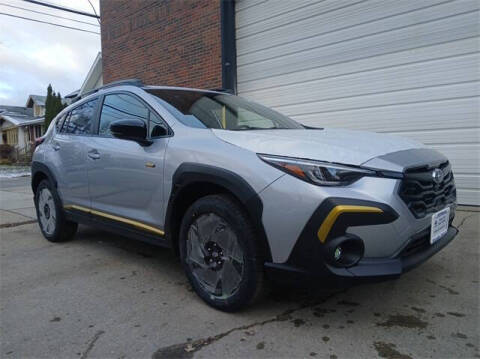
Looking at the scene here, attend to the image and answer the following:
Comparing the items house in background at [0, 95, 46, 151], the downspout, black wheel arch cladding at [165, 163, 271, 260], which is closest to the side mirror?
black wheel arch cladding at [165, 163, 271, 260]

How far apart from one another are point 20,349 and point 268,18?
6484mm

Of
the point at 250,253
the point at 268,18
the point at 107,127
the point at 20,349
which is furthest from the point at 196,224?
the point at 268,18

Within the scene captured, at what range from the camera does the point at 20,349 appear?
2.23 metres

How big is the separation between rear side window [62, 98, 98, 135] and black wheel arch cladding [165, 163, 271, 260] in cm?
157

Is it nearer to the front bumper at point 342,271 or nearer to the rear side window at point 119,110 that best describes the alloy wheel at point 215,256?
the front bumper at point 342,271

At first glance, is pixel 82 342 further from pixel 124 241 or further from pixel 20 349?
pixel 124 241

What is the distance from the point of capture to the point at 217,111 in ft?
10.9

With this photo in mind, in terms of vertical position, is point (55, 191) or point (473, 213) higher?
point (55, 191)

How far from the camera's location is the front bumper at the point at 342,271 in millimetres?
2104

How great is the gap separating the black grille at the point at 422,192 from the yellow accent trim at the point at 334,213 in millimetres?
249

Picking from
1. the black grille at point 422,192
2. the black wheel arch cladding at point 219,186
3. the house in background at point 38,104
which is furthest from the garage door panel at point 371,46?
the house in background at point 38,104

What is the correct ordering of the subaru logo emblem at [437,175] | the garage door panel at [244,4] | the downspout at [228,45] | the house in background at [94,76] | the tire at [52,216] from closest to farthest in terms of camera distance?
the subaru logo emblem at [437,175] < the tire at [52,216] < the garage door panel at [244,4] < the downspout at [228,45] < the house in background at [94,76]

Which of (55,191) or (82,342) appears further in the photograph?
(55,191)

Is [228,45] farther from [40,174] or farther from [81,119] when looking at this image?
[40,174]
